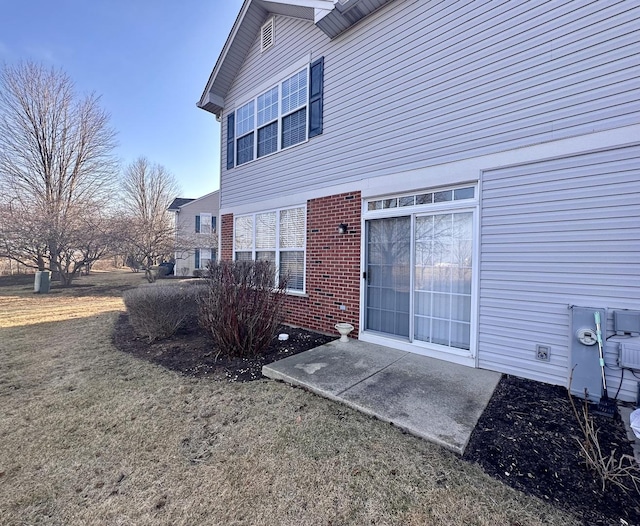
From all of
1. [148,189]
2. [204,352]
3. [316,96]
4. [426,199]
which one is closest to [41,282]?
[204,352]

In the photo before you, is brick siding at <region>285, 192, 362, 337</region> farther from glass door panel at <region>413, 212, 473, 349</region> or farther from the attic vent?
the attic vent

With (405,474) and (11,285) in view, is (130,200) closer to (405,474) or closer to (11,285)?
(11,285)

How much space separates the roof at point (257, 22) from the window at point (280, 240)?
3.58 metres

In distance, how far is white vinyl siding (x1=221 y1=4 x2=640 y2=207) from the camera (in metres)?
3.25

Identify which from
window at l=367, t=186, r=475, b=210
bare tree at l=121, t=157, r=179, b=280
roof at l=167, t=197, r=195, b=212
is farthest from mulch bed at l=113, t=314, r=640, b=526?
bare tree at l=121, t=157, r=179, b=280

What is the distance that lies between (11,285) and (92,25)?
13449 millimetres

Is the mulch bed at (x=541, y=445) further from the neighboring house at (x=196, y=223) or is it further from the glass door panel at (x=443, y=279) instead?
the neighboring house at (x=196, y=223)

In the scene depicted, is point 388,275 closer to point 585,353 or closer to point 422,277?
point 422,277

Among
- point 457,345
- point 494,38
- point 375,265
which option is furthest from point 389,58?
point 457,345

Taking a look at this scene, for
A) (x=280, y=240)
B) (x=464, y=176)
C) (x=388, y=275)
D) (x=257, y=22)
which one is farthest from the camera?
(x=257, y=22)

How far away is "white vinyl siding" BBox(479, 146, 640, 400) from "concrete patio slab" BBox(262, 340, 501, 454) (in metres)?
0.65

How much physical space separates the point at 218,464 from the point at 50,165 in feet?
69.0

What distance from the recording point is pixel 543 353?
3.59 meters

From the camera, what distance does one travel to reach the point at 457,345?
4.30 m
